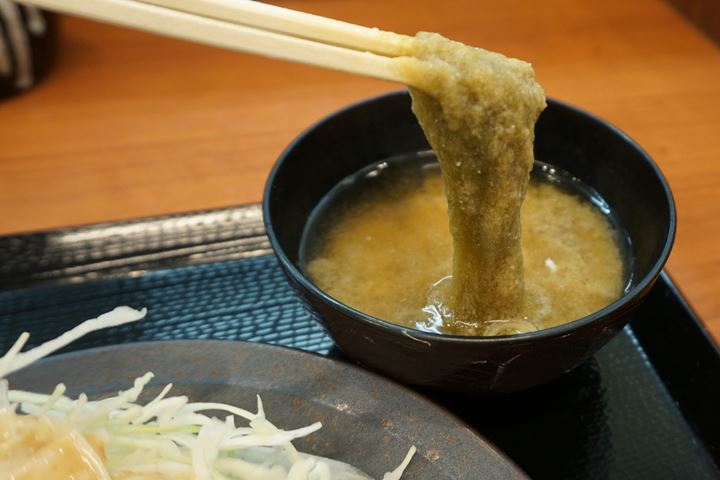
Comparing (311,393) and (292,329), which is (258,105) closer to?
(292,329)

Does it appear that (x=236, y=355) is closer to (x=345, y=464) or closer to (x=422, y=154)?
(x=345, y=464)

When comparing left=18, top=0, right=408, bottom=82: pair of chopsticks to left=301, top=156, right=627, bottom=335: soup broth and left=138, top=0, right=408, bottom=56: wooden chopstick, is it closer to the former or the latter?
left=138, top=0, right=408, bottom=56: wooden chopstick

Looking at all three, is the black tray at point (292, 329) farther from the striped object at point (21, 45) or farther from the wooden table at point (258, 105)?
the striped object at point (21, 45)

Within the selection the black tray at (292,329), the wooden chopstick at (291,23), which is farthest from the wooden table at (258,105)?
the wooden chopstick at (291,23)

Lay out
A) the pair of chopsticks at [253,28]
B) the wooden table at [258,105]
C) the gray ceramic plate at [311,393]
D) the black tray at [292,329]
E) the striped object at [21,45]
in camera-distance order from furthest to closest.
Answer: the striped object at [21,45], the wooden table at [258,105], the black tray at [292,329], the gray ceramic plate at [311,393], the pair of chopsticks at [253,28]

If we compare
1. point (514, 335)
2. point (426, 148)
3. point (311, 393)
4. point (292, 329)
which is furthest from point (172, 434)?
point (426, 148)

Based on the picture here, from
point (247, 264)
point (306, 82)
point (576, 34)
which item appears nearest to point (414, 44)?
point (247, 264)

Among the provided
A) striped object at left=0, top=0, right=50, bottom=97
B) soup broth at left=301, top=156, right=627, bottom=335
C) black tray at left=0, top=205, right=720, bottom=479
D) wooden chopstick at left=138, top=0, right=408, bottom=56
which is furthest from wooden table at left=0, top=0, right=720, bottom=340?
wooden chopstick at left=138, top=0, right=408, bottom=56
